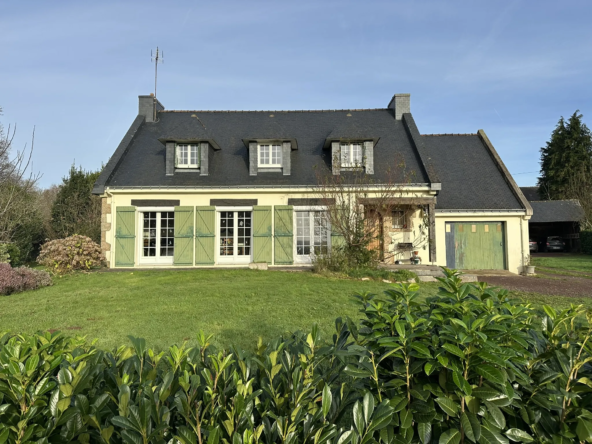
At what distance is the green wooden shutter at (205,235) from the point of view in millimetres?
12828

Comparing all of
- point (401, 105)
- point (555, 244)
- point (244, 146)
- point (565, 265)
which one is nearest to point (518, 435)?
point (244, 146)

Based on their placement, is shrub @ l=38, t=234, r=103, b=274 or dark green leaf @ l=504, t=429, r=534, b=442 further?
shrub @ l=38, t=234, r=103, b=274

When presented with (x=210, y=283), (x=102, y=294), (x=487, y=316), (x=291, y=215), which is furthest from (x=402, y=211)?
(x=487, y=316)

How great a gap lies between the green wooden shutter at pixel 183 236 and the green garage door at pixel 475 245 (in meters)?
10.1

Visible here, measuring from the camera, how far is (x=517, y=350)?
1502 millimetres

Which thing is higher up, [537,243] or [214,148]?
[214,148]

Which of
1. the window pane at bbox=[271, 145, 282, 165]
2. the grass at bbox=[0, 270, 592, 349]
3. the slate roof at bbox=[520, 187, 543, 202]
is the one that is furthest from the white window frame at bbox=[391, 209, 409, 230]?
the slate roof at bbox=[520, 187, 543, 202]

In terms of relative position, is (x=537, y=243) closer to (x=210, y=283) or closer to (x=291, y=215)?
(x=291, y=215)

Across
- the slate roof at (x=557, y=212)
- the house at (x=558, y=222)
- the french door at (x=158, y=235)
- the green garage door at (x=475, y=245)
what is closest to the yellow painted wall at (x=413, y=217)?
the green garage door at (x=475, y=245)

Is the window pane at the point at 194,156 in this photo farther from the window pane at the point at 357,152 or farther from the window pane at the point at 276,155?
the window pane at the point at 357,152

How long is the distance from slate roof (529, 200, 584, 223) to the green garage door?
18.4 m

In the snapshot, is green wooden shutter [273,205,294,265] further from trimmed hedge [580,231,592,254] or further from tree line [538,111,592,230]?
tree line [538,111,592,230]

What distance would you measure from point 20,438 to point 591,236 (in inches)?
1226

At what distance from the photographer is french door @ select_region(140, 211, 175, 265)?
13.2 meters
